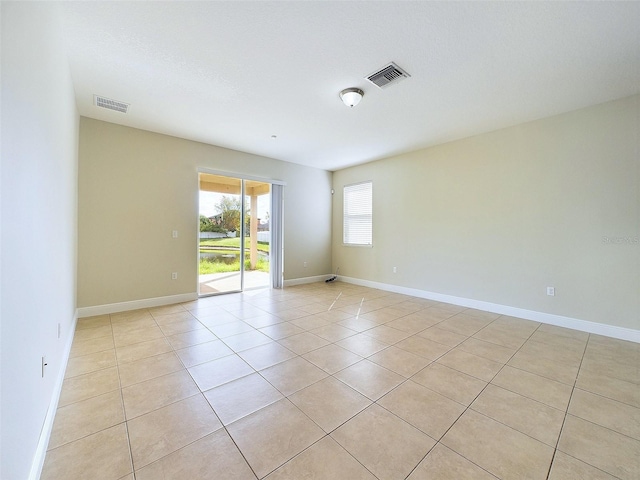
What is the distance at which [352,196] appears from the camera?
20.8 ft

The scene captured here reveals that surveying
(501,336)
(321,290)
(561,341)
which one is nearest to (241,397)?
(501,336)

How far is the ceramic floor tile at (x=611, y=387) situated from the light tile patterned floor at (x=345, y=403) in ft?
0.05

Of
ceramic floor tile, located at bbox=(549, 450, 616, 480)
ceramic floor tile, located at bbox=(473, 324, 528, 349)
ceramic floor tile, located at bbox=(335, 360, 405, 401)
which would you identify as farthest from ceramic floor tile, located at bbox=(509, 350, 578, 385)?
ceramic floor tile, located at bbox=(335, 360, 405, 401)

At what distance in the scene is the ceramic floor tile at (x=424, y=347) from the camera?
2.64 m

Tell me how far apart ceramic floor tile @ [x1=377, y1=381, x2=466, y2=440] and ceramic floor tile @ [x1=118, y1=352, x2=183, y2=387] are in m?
1.86

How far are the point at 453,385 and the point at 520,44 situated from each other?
2904mm

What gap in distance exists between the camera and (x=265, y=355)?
2605 mm

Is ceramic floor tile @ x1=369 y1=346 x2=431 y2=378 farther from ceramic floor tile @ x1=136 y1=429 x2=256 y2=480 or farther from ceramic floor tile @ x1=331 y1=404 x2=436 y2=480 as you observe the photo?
ceramic floor tile @ x1=136 y1=429 x2=256 y2=480

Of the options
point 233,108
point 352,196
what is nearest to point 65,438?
point 233,108

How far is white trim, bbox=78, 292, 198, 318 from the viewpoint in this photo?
371 cm

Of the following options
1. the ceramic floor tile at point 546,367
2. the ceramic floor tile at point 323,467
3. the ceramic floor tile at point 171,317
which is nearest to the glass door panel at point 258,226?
the ceramic floor tile at point 171,317

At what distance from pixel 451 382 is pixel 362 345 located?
0.93 meters

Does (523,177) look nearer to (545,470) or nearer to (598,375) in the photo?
(598,375)

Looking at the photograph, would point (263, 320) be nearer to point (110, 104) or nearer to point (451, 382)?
point (451, 382)
